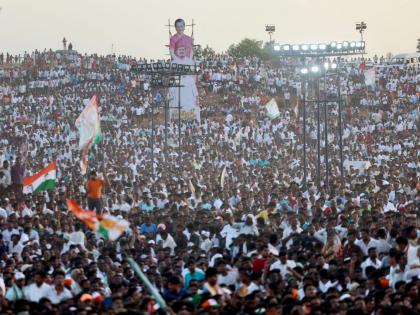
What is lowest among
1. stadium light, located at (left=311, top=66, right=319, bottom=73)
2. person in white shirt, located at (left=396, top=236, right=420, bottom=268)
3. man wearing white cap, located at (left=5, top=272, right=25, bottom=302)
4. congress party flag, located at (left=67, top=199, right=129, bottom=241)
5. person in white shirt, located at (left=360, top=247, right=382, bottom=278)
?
man wearing white cap, located at (left=5, top=272, right=25, bottom=302)

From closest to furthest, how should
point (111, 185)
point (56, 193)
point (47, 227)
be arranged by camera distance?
point (47, 227) → point (56, 193) → point (111, 185)

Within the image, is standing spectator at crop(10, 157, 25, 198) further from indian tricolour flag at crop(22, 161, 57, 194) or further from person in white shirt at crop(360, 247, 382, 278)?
person in white shirt at crop(360, 247, 382, 278)

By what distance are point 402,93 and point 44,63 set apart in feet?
54.9

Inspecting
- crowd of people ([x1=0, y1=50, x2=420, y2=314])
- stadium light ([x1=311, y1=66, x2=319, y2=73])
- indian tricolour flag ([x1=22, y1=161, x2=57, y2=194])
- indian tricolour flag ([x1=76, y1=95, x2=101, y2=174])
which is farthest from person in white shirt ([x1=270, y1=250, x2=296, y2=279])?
stadium light ([x1=311, y1=66, x2=319, y2=73])

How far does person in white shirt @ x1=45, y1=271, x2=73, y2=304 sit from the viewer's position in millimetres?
16250

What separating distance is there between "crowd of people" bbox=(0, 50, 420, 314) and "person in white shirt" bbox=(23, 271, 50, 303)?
0.03 meters

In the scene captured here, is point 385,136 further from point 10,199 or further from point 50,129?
point 10,199

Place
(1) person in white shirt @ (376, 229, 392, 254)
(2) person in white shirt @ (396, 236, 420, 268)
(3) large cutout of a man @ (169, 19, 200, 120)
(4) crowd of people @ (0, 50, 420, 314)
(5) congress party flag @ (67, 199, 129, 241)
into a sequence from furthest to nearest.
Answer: (3) large cutout of a man @ (169, 19, 200, 120) → (1) person in white shirt @ (376, 229, 392, 254) → (2) person in white shirt @ (396, 236, 420, 268) → (4) crowd of people @ (0, 50, 420, 314) → (5) congress party flag @ (67, 199, 129, 241)

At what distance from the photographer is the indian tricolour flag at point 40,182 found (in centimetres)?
2686

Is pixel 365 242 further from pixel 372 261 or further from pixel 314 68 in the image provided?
pixel 314 68

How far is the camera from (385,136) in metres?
46.7

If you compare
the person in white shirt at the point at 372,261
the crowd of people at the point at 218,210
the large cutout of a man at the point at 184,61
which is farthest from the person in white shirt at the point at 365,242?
the large cutout of a man at the point at 184,61

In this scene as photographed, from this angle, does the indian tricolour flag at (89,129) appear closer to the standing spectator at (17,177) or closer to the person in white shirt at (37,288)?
the standing spectator at (17,177)

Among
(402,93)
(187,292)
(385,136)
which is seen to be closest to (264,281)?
(187,292)
